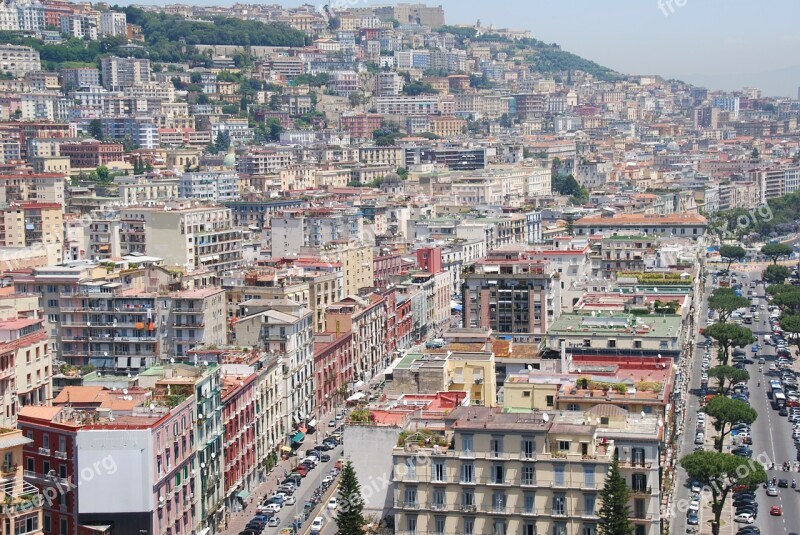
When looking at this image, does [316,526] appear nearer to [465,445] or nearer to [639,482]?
[465,445]

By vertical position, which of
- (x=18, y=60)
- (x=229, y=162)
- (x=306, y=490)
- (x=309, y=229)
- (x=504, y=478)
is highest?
(x=18, y=60)

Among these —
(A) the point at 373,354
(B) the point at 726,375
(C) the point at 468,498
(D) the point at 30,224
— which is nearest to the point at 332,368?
(A) the point at 373,354

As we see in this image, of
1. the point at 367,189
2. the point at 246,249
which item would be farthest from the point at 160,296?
the point at 367,189

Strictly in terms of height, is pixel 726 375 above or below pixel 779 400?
above

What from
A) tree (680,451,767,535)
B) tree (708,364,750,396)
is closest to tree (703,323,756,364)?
tree (708,364,750,396)

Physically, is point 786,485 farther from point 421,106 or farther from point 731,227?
point 421,106

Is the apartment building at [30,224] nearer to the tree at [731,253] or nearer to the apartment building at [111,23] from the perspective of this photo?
the tree at [731,253]

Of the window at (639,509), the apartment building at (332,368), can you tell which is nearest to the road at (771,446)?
the window at (639,509)
